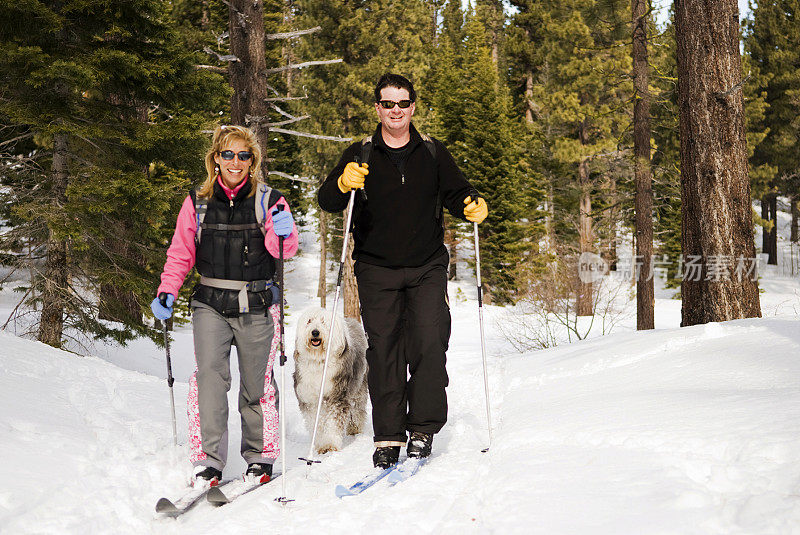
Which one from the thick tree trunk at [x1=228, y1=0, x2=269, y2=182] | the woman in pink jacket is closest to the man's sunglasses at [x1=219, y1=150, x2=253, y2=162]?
the woman in pink jacket

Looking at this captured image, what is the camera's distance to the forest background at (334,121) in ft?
25.1

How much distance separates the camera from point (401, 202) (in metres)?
4.16

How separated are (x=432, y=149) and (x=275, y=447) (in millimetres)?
2283

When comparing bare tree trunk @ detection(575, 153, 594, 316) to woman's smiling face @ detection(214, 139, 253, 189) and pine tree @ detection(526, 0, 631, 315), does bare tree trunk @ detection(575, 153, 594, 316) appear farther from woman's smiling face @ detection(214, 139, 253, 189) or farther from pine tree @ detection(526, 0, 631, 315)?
woman's smiling face @ detection(214, 139, 253, 189)

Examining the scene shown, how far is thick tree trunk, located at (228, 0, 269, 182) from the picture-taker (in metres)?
9.36

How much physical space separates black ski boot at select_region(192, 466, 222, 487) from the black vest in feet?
3.25

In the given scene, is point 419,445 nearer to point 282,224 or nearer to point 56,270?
point 282,224

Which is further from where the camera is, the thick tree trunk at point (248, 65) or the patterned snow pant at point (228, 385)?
the thick tree trunk at point (248, 65)

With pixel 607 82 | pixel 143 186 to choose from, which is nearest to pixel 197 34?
pixel 143 186

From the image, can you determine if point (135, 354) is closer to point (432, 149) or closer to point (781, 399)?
point (432, 149)

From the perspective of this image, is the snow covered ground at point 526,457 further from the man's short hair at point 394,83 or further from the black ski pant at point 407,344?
the man's short hair at point 394,83

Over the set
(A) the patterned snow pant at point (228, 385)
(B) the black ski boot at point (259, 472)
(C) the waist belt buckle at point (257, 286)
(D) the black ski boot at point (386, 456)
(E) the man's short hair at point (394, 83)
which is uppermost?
(E) the man's short hair at point (394, 83)

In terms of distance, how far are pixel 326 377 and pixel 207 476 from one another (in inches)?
55.9

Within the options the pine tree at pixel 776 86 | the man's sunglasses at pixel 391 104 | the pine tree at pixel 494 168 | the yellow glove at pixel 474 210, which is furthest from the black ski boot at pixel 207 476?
the pine tree at pixel 776 86
